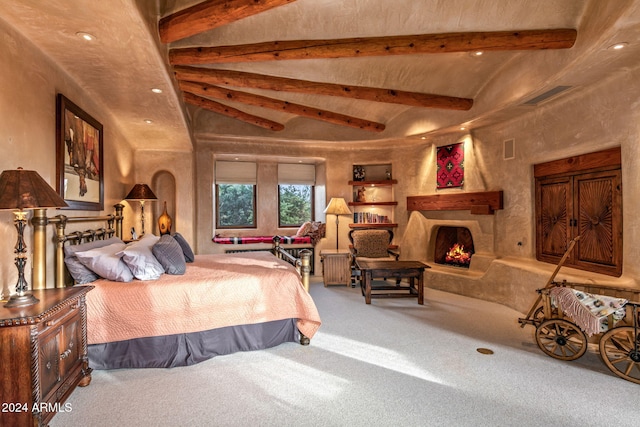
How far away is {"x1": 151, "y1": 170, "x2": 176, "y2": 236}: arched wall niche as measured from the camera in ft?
17.8

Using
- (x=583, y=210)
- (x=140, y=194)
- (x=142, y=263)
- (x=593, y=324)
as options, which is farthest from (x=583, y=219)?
(x=140, y=194)

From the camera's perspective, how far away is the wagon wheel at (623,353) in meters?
2.40

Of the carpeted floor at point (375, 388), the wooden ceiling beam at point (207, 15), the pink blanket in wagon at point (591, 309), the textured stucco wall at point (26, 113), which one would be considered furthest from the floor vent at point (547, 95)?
the textured stucco wall at point (26, 113)

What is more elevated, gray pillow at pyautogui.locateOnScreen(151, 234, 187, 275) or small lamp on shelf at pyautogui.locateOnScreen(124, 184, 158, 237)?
small lamp on shelf at pyautogui.locateOnScreen(124, 184, 158, 237)

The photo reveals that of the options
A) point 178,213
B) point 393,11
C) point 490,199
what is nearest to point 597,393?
point 490,199

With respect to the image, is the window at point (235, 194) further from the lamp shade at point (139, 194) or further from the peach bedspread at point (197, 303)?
the peach bedspread at point (197, 303)

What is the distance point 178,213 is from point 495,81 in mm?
5102

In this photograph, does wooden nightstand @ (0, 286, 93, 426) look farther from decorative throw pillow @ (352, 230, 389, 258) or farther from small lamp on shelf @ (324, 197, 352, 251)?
decorative throw pillow @ (352, 230, 389, 258)

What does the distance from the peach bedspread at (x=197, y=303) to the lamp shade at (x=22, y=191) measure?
0.93 metres

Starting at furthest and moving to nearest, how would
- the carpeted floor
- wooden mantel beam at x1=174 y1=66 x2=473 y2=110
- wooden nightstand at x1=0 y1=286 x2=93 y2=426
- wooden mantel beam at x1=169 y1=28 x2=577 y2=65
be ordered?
wooden mantel beam at x1=174 y1=66 x2=473 y2=110 → wooden mantel beam at x1=169 y1=28 x2=577 y2=65 → the carpeted floor → wooden nightstand at x1=0 y1=286 x2=93 y2=426

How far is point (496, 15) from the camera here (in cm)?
283

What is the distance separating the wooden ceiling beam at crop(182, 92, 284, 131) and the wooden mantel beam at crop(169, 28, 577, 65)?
147cm

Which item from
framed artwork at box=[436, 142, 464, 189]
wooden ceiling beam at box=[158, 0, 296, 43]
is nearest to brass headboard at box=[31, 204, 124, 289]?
wooden ceiling beam at box=[158, 0, 296, 43]

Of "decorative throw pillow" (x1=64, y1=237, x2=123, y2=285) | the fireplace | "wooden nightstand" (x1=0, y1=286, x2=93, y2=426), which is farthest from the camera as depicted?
the fireplace
